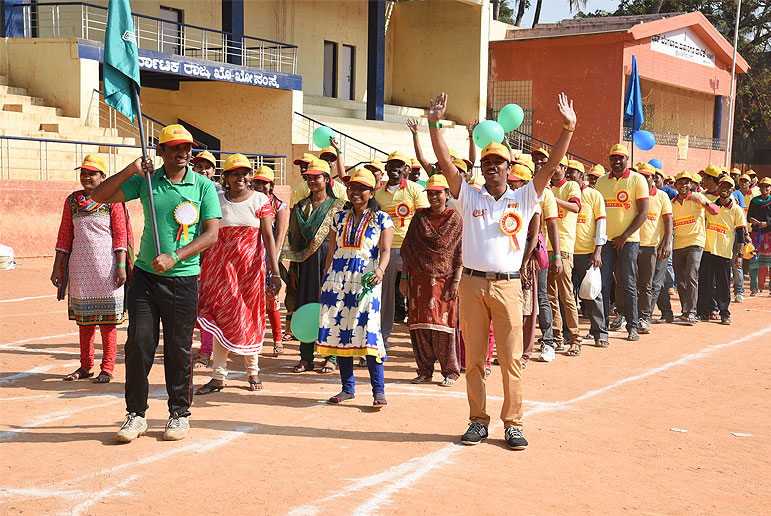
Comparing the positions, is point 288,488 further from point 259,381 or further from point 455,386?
point 455,386

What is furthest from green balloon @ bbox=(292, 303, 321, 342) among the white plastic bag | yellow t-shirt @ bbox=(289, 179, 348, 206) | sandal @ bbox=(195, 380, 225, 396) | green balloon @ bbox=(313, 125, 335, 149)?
green balloon @ bbox=(313, 125, 335, 149)

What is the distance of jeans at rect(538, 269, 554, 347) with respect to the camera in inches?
384

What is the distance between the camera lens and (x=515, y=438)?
6125 mm

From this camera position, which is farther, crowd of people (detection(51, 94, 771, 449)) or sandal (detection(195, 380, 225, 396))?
sandal (detection(195, 380, 225, 396))

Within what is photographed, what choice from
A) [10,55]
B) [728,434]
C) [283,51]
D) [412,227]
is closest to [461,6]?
[283,51]

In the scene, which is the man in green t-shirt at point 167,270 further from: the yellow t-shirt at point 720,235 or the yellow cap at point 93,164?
the yellow t-shirt at point 720,235

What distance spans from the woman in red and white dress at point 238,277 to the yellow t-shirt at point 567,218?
3.54 metres

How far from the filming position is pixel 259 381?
26.0ft

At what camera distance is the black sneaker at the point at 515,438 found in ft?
20.0

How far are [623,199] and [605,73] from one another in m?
21.7

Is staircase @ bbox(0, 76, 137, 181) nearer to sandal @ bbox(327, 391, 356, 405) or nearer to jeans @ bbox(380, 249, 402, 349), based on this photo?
jeans @ bbox(380, 249, 402, 349)

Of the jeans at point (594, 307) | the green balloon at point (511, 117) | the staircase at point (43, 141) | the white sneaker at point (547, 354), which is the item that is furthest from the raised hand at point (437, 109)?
the staircase at point (43, 141)

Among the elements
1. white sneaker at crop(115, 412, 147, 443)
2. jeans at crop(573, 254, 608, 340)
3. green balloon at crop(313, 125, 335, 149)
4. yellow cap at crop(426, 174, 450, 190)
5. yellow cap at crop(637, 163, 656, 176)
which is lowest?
white sneaker at crop(115, 412, 147, 443)

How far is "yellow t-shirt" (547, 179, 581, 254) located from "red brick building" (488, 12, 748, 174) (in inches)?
870
